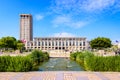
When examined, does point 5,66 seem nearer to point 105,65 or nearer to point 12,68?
point 12,68

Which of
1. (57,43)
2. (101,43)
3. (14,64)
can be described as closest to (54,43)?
(57,43)

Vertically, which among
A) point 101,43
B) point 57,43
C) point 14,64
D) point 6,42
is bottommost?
point 14,64

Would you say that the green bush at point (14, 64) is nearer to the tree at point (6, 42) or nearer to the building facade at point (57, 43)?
the tree at point (6, 42)

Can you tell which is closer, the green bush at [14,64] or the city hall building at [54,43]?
the green bush at [14,64]

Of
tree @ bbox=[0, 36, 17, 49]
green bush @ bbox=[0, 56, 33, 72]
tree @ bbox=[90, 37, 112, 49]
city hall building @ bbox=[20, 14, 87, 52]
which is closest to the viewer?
green bush @ bbox=[0, 56, 33, 72]

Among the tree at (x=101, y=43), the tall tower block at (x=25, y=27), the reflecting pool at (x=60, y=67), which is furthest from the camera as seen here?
the tall tower block at (x=25, y=27)

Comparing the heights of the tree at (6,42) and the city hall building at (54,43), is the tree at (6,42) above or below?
below

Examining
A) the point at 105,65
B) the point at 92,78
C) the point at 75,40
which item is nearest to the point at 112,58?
the point at 105,65

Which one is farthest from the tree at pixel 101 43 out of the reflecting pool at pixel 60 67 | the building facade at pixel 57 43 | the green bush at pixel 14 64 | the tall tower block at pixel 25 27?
the green bush at pixel 14 64

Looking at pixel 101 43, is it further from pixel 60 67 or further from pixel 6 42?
pixel 60 67

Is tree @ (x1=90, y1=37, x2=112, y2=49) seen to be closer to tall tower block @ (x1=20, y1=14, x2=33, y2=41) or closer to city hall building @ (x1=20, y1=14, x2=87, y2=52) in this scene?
city hall building @ (x1=20, y1=14, x2=87, y2=52)

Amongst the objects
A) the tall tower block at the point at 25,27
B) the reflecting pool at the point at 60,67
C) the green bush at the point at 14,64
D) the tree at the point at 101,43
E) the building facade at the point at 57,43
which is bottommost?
the reflecting pool at the point at 60,67

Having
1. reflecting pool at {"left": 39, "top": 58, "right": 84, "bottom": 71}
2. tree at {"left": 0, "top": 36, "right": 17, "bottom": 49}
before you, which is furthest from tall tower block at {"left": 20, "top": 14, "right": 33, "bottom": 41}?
reflecting pool at {"left": 39, "top": 58, "right": 84, "bottom": 71}

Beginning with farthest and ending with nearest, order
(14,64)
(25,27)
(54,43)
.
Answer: (25,27) < (54,43) < (14,64)
